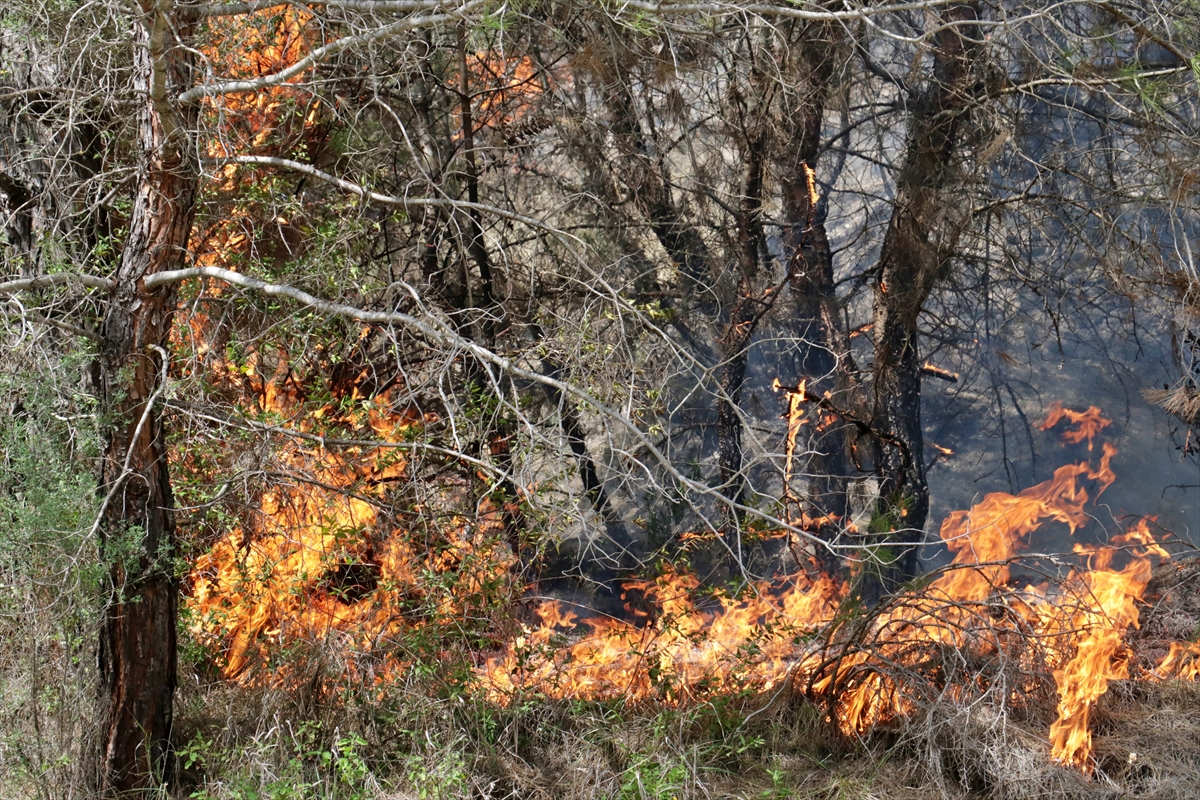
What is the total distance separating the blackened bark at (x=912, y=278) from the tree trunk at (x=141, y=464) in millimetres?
4466

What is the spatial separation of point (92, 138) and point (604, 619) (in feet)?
13.1

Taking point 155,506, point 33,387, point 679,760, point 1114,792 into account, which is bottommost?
point 1114,792

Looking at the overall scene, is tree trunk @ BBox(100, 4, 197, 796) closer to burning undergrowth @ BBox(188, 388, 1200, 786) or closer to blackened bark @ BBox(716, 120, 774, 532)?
burning undergrowth @ BBox(188, 388, 1200, 786)

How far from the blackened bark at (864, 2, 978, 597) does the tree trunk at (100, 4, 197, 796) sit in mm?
4466

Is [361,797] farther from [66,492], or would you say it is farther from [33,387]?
[33,387]

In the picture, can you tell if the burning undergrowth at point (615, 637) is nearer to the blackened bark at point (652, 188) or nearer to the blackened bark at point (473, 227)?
the blackened bark at point (473, 227)

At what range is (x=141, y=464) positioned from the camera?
14.5 feet

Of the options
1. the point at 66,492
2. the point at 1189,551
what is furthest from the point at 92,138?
the point at 1189,551

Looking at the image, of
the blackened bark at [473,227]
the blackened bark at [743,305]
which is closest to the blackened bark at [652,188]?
the blackened bark at [743,305]

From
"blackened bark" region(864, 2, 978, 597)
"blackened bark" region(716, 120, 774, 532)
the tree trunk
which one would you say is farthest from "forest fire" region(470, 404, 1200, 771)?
the tree trunk

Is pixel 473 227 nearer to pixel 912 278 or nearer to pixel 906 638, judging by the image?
pixel 912 278

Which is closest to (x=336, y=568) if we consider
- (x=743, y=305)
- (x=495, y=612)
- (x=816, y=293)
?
(x=495, y=612)

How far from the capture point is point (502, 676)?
5.66 meters

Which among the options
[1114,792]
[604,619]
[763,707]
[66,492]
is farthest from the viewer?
[604,619]
